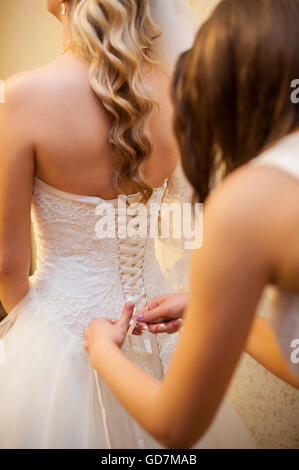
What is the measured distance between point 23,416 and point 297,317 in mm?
474

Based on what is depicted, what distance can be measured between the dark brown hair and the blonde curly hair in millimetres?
270

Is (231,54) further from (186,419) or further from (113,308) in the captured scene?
(113,308)

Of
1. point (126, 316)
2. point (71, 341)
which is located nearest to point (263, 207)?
point (126, 316)

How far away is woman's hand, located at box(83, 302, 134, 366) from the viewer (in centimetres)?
61

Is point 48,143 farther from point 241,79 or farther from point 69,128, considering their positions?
point 241,79

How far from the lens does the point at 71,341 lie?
2.76ft

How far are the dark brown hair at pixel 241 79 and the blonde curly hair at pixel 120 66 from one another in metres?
0.27

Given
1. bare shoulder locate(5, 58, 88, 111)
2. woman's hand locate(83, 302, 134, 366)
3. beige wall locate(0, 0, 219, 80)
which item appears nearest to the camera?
woman's hand locate(83, 302, 134, 366)

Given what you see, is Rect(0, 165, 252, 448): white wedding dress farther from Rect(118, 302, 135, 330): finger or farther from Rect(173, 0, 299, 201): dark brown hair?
Rect(173, 0, 299, 201): dark brown hair

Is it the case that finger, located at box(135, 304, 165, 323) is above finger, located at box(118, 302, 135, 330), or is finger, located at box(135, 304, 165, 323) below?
below

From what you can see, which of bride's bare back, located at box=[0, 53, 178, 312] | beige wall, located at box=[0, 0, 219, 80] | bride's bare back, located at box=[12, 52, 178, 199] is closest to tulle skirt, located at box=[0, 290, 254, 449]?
bride's bare back, located at box=[0, 53, 178, 312]

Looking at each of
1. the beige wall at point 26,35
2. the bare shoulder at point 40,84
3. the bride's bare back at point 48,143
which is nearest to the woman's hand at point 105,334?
the bride's bare back at point 48,143

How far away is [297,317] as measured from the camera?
1.73 feet
